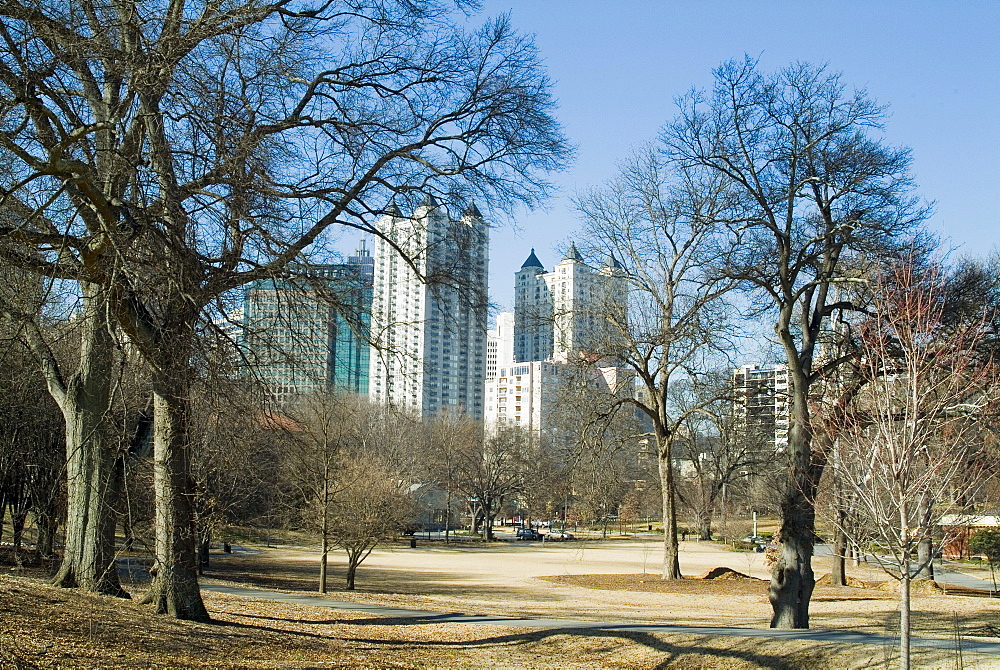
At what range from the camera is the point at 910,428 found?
9.63 metres

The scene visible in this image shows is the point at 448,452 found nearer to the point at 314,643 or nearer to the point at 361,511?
the point at 361,511

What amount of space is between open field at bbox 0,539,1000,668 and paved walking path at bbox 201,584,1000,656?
0.36 meters

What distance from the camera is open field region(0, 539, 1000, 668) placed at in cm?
907

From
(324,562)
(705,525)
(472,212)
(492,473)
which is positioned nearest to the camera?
(472,212)

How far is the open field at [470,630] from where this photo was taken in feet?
29.8

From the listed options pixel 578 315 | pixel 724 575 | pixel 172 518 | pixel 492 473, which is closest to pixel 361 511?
pixel 578 315

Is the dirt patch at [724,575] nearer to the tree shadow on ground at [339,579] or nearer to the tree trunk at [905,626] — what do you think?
the tree shadow on ground at [339,579]

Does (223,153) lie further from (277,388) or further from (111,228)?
(277,388)

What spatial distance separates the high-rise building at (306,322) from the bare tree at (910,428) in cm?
626

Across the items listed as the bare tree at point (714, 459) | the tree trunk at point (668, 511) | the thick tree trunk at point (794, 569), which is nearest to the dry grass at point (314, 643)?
the thick tree trunk at point (794, 569)

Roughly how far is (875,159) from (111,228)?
1339cm

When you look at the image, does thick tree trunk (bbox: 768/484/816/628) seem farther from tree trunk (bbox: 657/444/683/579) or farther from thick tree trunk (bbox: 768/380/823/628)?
tree trunk (bbox: 657/444/683/579)

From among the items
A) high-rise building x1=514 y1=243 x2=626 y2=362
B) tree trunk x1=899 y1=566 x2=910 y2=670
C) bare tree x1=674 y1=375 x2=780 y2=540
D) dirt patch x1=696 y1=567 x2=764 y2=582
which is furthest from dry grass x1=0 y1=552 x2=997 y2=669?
dirt patch x1=696 y1=567 x2=764 y2=582

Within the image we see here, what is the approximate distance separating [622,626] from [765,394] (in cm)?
748
